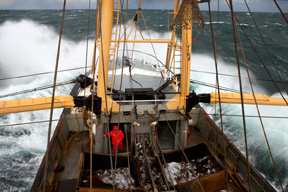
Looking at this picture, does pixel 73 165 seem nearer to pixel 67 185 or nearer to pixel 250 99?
pixel 67 185

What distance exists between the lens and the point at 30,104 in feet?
19.1

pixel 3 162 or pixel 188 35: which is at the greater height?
pixel 188 35

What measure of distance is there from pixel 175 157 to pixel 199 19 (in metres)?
4.89

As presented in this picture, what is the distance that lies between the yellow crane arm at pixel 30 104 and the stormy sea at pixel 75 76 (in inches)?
13.0

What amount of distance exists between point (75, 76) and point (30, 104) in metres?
16.1

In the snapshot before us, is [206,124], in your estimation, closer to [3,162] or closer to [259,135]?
[259,135]

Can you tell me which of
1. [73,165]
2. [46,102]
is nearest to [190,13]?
[46,102]

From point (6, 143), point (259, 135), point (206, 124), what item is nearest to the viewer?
point (206, 124)

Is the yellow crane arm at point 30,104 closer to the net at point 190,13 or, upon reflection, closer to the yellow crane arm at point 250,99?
the net at point 190,13

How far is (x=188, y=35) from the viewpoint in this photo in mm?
6547

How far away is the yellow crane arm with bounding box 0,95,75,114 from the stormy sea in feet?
1.09

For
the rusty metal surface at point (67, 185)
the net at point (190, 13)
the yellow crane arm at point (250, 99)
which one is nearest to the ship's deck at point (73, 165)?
the rusty metal surface at point (67, 185)

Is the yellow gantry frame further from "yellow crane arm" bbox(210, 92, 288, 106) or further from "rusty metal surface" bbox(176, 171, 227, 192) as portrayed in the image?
"rusty metal surface" bbox(176, 171, 227, 192)

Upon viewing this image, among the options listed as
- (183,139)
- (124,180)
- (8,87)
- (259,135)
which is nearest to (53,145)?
(124,180)
